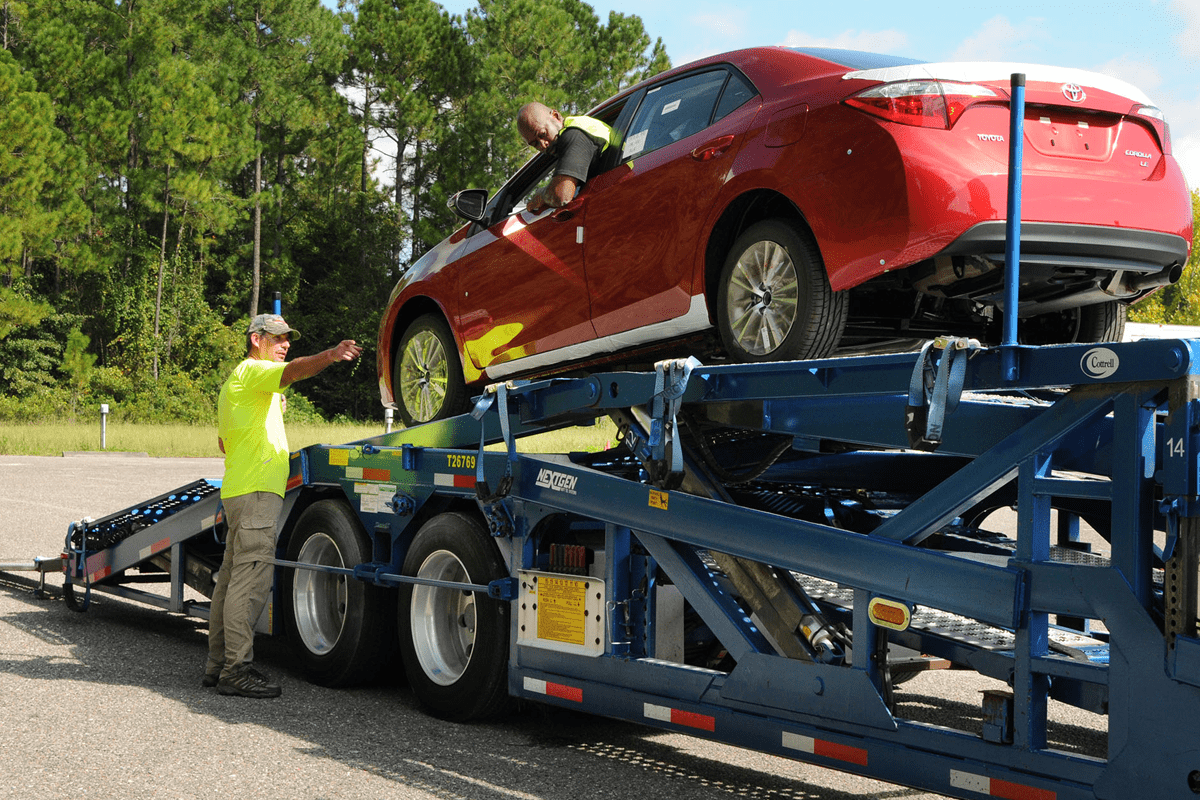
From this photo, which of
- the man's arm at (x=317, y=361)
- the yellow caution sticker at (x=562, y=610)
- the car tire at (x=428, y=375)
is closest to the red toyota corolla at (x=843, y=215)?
the car tire at (x=428, y=375)

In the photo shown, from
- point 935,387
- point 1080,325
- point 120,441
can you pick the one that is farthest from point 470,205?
point 120,441

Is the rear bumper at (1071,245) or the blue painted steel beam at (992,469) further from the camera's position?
the rear bumper at (1071,245)

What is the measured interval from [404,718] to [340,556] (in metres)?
1.03

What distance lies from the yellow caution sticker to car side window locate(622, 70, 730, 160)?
1.99 m

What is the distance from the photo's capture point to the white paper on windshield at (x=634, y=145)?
18.6 ft

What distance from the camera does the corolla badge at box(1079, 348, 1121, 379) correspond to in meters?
3.35

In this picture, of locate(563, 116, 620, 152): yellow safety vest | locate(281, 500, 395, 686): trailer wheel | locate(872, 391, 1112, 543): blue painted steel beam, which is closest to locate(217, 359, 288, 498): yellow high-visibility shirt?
locate(281, 500, 395, 686): trailer wheel

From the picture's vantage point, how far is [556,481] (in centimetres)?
511

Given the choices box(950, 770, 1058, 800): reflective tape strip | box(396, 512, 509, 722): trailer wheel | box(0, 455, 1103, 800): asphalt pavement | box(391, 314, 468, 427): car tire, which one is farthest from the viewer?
box(391, 314, 468, 427): car tire

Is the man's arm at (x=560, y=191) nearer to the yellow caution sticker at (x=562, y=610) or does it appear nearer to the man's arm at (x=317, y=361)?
the man's arm at (x=317, y=361)

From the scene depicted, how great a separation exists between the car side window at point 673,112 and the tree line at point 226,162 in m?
33.7

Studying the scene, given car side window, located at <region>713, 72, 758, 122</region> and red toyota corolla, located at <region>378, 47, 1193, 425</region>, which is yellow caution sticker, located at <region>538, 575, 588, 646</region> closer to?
red toyota corolla, located at <region>378, 47, 1193, 425</region>

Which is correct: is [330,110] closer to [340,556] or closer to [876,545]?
[340,556]

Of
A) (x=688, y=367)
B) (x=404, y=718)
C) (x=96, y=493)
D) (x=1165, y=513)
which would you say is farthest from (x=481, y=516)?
(x=96, y=493)
